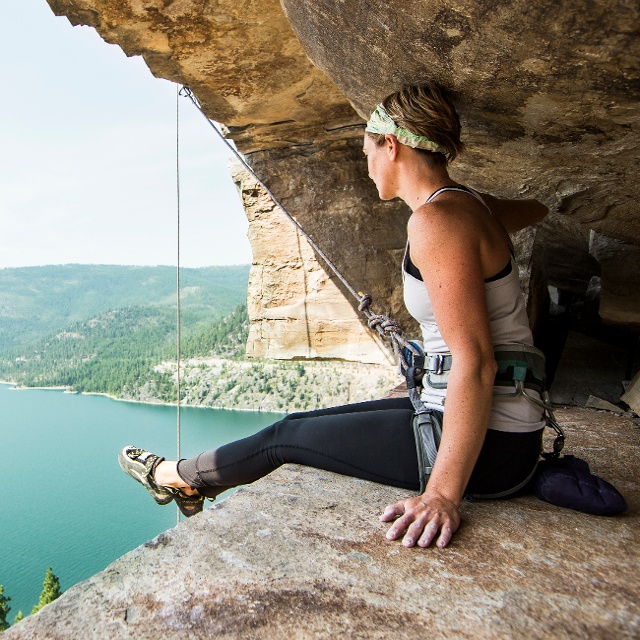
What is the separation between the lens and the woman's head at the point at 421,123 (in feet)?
5.47

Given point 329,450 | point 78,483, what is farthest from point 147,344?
point 329,450

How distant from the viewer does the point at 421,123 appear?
5.49ft

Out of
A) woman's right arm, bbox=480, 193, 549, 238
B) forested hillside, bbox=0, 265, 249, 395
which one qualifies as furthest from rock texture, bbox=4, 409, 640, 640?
forested hillside, bbox=0, 265, 249, 395

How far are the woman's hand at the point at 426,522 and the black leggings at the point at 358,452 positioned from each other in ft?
0.72

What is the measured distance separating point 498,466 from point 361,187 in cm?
303

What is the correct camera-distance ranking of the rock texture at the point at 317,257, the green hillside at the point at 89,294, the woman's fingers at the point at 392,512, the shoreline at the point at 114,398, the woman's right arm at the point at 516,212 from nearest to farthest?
the woman's fingers at the point at 392,512, the woman's right arm at the point at 516,212, the rock texture at the point at 317,257, the shoreline at the point at 114,398, the green hillside at the point at 89,294

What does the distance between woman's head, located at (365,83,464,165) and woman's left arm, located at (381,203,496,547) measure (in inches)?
12.2

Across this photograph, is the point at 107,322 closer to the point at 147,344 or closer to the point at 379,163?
the point at 147,344

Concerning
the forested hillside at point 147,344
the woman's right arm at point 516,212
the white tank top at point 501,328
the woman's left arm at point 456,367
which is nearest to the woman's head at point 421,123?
the white tank top at point 501,328

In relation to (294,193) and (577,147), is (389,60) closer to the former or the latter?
(577,147)

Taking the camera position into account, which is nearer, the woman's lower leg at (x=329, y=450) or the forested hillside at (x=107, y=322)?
the woman's lower leg at (x=329, y=450)

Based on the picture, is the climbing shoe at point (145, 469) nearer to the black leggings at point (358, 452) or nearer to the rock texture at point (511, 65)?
the black leggings at point (358, 452)

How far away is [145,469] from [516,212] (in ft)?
5.55

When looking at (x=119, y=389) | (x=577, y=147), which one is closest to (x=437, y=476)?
(x=577, y=147)
